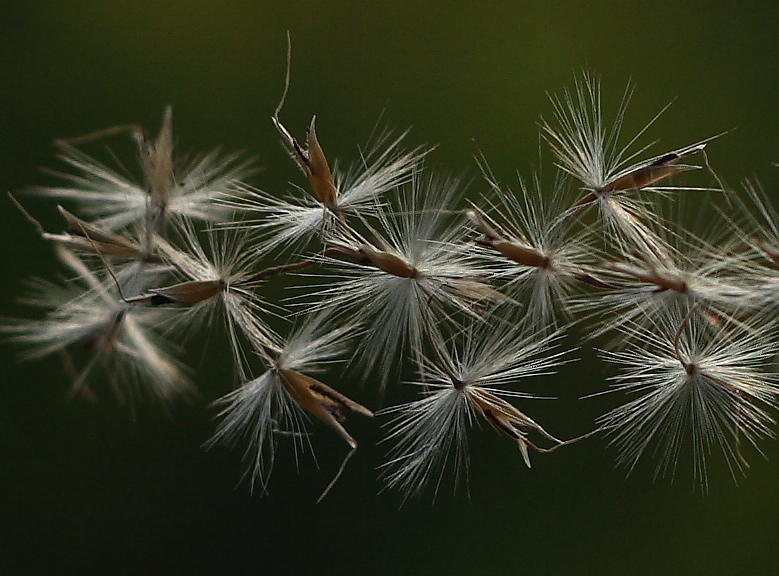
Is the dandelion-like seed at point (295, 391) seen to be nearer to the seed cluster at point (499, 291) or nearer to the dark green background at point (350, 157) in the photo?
the seed cluster at point (499, 291)

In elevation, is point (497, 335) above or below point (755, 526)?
below

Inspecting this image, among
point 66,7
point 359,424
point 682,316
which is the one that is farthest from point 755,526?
point 66,7

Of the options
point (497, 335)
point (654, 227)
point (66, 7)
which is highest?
point (66, 7)

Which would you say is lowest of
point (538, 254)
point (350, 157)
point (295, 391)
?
point (295, 391)

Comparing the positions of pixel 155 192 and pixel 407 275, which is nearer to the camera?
pixel 407 275

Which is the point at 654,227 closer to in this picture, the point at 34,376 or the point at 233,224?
the point at 233,224

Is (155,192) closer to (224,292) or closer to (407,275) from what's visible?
(224,292)

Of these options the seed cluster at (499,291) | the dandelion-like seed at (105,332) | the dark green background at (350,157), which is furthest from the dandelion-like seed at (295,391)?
the dark green background at (350,157)

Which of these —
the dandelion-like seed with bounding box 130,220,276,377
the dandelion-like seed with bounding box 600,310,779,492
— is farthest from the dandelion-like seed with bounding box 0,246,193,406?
the dandelion-like seed with bounding box 600,310,779,492

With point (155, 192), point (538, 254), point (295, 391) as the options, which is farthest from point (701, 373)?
point (155, 192)
